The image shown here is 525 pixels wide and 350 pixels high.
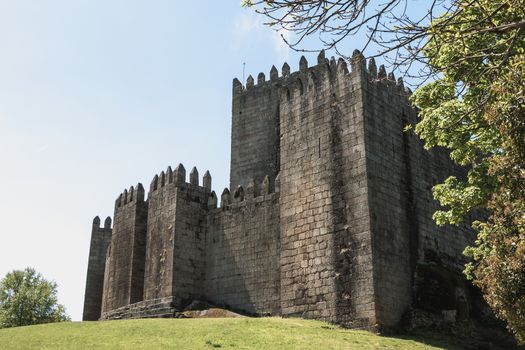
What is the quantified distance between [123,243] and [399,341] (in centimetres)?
1521

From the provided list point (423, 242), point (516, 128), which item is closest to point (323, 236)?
point (423, 242)

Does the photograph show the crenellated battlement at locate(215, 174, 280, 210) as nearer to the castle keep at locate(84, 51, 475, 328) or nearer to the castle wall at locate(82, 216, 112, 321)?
the castle keep at locate(84, 51, 475, 328)

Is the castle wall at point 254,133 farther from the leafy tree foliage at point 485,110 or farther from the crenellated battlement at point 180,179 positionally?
the leafy tree foliage at point 485,110

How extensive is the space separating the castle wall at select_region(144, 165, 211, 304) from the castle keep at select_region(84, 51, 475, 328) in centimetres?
5

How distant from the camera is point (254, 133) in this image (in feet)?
102

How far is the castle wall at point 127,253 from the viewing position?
27906 mm

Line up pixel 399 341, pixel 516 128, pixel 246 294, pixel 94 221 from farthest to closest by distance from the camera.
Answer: pixel 94 221
pixel 246 294
pixel 399 341
pixel 516 128

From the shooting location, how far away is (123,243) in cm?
2909

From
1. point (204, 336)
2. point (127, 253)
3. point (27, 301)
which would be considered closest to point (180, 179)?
point (127, 253)

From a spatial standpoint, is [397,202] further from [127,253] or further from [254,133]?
[127,253]

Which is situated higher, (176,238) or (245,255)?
(176,238)

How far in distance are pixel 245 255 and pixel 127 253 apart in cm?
691

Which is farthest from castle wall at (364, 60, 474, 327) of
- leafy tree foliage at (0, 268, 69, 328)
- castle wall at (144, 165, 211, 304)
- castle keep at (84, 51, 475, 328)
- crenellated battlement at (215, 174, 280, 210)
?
leafy tree foliage at (0, 268, 69, 328)

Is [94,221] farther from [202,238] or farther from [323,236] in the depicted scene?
[323,236]
